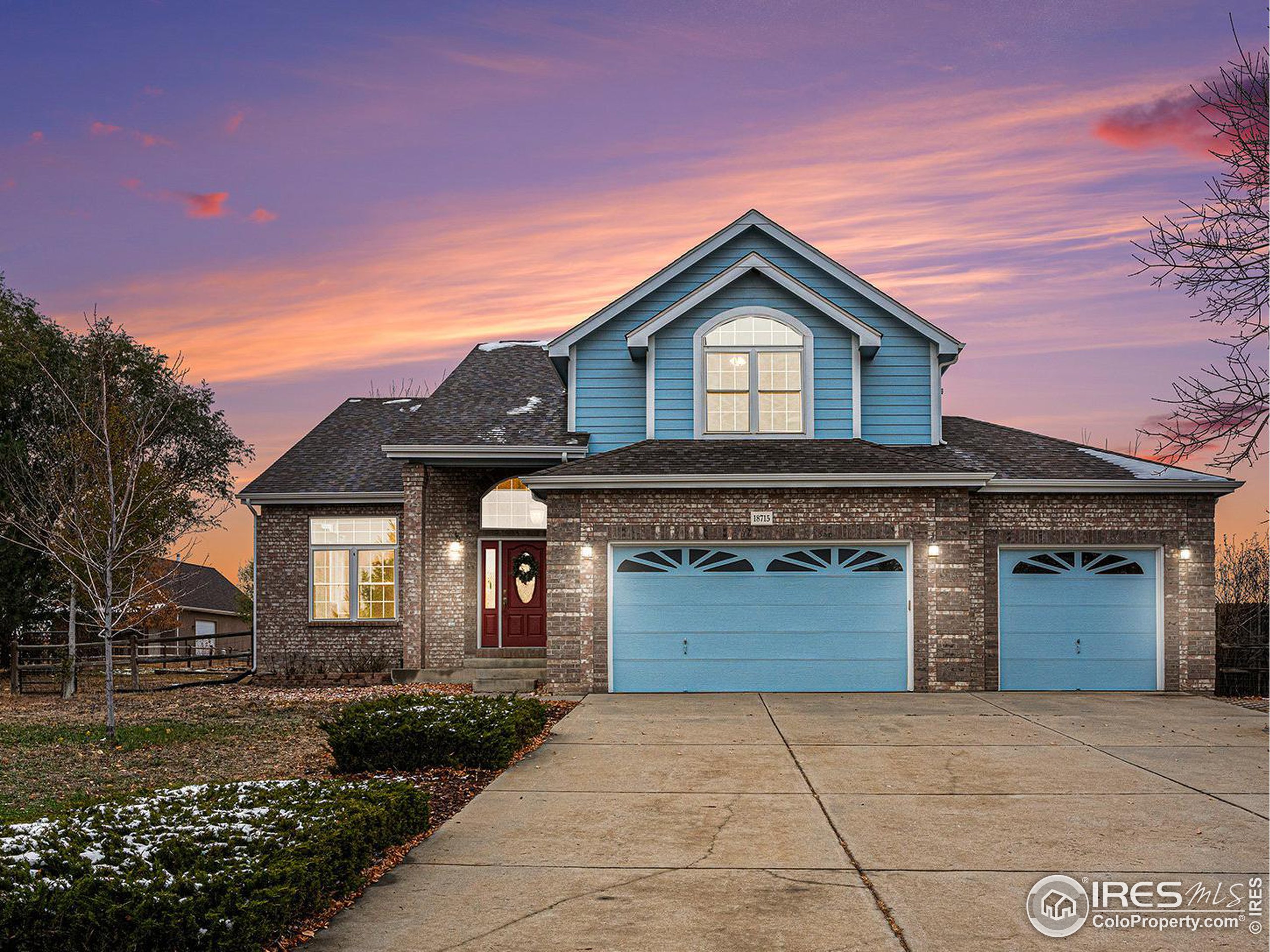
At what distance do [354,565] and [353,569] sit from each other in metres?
0.09

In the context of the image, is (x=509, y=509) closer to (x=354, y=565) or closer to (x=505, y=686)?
(x=354, y=565)

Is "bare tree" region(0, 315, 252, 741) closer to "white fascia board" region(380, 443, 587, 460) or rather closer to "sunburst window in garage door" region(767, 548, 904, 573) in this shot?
"white fascia board" region(380, 443, 587, 460)

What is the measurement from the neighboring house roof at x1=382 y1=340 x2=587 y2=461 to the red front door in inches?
92.9

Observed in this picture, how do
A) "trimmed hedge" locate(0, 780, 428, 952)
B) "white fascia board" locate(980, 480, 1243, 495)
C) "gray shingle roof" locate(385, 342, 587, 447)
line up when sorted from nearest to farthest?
"trimmed hedge" locate(0, 780, 428, 952) → "white fascia board" locate(980, 480, 1243, 495) → "gray shingle roof" locate(385, 342, 587, 447)

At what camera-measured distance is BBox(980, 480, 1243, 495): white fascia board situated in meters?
17.3

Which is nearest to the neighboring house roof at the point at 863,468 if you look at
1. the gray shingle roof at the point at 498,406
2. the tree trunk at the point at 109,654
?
the gray shingle roof at the point at 498,406

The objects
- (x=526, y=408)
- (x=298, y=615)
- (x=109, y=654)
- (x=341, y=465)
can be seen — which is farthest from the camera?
(x=341, y=465)

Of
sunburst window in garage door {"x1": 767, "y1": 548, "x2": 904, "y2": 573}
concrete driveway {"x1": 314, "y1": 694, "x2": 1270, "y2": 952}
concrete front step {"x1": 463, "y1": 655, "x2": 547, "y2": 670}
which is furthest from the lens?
concrete front step {"x1": 463, "y1": 655, "x2": 547, "y2": 670}

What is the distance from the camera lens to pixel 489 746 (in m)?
10.6

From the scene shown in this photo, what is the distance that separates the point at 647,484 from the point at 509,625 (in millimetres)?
5348

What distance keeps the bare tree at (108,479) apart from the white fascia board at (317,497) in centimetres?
154

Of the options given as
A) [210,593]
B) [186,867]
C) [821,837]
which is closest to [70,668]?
[186,867]

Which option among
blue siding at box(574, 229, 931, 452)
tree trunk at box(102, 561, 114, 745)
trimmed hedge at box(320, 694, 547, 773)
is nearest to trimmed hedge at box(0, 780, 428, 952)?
trimmed hedge at box(320, 694, 547, 773)

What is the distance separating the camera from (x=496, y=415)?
808 inches
